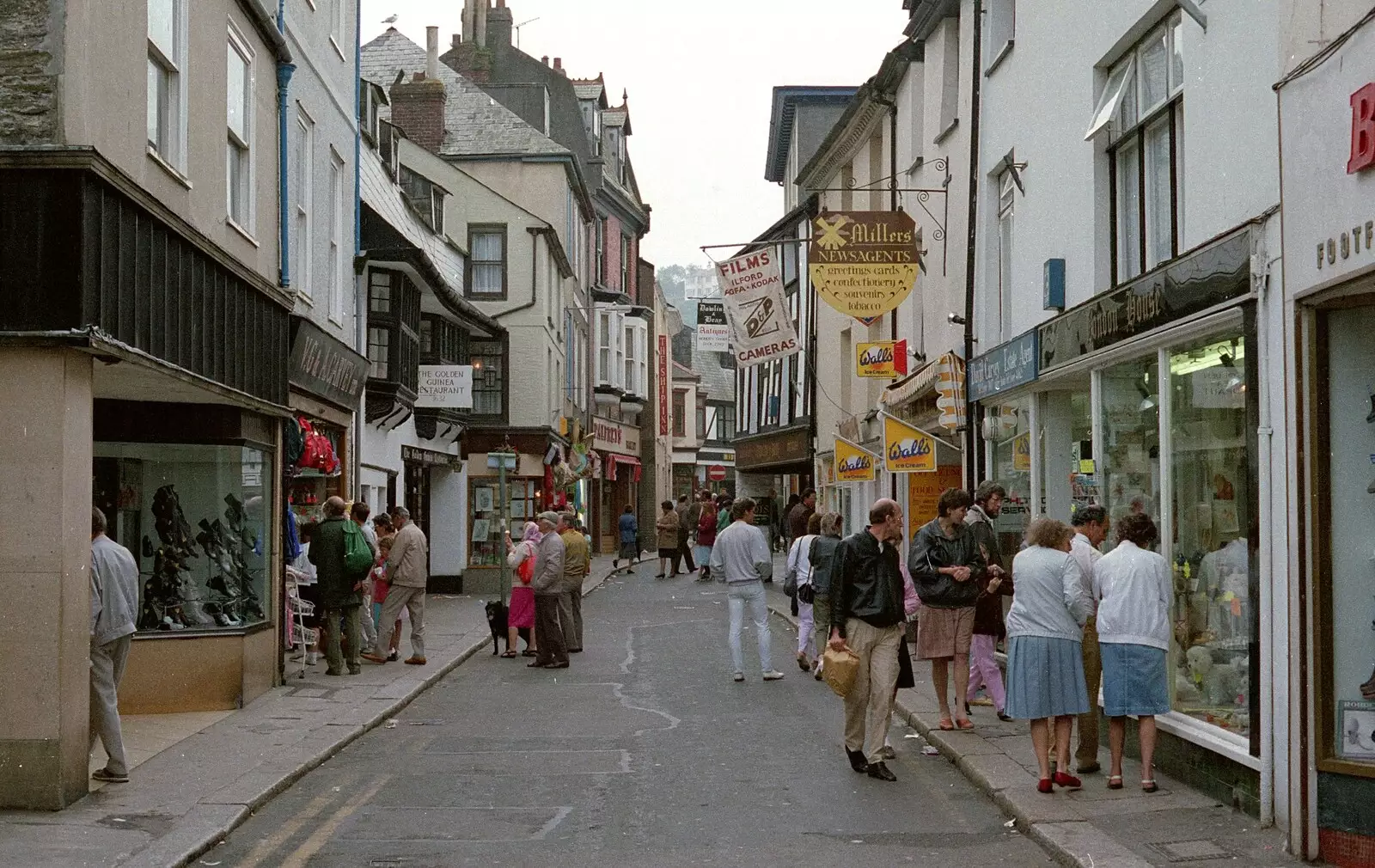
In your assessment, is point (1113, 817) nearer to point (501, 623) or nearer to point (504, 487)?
point (501, 623)

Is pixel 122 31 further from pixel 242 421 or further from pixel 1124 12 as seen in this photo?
pixel 1124 12

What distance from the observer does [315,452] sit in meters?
17.0

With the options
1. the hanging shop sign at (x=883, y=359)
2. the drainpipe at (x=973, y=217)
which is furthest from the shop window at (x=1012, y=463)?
the hanging shop sign at (x=883, y=359)

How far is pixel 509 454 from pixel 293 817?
705 inches

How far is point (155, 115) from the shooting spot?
1154cm

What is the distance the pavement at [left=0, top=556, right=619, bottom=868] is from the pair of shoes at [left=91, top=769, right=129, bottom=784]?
0.27ft

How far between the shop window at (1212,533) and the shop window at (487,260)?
30.2 m

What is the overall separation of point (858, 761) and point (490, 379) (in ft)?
87.0

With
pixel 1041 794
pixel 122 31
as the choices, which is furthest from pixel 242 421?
pixel 1041 794

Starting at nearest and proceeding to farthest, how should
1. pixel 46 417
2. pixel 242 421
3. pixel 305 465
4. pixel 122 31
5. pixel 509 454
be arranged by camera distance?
1. pixel 46 417
2. pixel 122 31
3. pixel 242 421
4. pixel 305 465
5. pixel 509 454

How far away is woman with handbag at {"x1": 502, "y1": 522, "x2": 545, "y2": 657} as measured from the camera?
61.7ft

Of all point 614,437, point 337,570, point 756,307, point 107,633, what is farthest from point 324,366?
point 614,437

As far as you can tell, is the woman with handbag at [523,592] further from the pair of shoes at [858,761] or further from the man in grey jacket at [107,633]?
the man in grey jacket at [107,633]

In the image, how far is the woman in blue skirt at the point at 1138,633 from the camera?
927 cm
